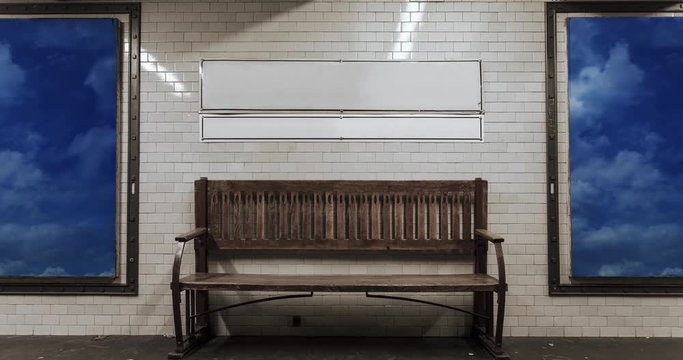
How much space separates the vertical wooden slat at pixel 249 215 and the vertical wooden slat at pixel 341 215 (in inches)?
25.4

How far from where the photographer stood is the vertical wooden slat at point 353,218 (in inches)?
130

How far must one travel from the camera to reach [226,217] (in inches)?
131

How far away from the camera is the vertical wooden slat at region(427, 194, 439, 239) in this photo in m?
3.30

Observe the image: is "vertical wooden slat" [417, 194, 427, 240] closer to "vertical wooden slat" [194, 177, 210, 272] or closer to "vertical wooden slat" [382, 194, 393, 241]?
"vertical wooden slat" [382, 194, 393, 241]

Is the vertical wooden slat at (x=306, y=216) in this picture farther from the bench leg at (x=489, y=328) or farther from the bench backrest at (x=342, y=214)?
the bench leg at (x=489, y=328)

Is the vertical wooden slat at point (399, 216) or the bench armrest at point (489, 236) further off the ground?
the vertical wooden slat at point (399, 216)

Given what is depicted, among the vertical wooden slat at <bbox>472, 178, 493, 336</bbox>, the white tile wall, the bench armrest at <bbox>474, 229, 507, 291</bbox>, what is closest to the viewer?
the bench armrest at <bbox>474, 229, 507, 291</bbox>

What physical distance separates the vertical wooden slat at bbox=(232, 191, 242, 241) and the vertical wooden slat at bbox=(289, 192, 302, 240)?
0.38 meters

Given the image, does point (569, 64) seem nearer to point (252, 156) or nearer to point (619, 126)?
point (619, 126)

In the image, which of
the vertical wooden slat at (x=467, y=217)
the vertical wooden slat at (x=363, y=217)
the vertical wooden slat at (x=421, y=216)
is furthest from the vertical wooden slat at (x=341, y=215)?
the vertical wooden slat at (x=467, y=217)

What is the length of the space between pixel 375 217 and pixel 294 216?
0.61 metres

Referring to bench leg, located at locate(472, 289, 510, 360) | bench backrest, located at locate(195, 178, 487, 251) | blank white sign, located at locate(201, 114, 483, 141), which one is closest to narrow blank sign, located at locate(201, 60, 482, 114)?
blank white sign, located at locate(201, 114, 483, 141)

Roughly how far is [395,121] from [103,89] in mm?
2275

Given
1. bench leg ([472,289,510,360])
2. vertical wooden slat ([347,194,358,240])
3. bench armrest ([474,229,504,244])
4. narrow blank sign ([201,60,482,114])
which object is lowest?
bench leg ([472,289,510,360])
